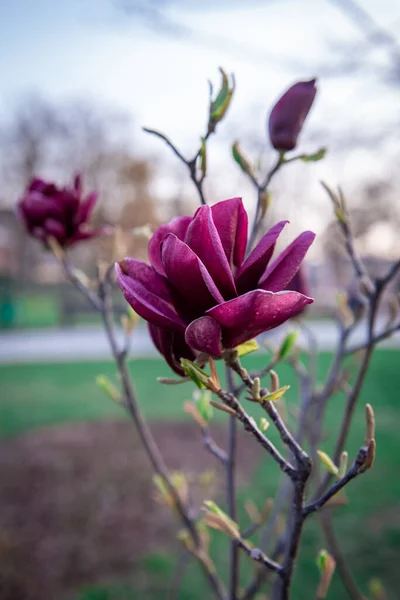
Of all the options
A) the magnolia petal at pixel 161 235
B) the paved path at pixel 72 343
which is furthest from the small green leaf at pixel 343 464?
the paved path at pixel 72 343

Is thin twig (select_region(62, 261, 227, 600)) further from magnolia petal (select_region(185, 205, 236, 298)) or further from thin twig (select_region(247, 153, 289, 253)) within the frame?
magnolia petal (select_region(185, 205, 236, 298))

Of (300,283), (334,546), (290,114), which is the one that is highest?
(290,114)

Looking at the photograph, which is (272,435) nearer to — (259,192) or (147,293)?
(259,192)

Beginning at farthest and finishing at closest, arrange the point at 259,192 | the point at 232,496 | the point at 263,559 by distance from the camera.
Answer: the point at 232,496, the point at 259,192, the point at 263,559

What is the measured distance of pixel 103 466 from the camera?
16.9ft

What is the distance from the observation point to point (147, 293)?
57cm

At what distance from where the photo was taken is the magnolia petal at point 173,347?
60cm

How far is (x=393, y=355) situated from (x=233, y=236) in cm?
1189

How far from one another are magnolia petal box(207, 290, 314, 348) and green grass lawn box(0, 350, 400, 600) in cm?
109

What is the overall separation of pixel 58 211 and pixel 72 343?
13.3m

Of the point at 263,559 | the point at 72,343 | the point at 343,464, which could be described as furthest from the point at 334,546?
the point at 72,343

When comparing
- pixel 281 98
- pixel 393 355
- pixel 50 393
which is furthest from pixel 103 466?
pixel 393 355

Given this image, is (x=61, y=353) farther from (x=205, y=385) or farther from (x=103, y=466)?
(x=205, y=385)

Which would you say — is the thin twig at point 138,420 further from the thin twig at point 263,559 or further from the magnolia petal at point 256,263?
the magnolia petal at point 256,263
